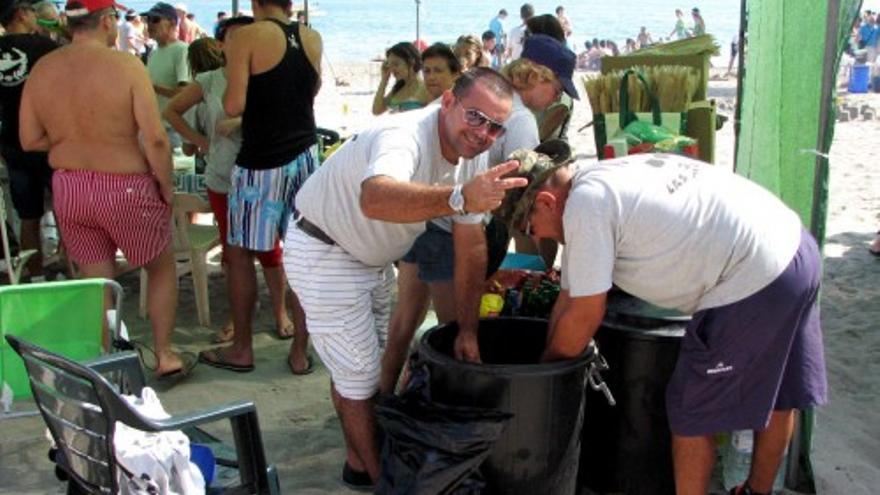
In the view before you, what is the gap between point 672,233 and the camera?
2.55 meters

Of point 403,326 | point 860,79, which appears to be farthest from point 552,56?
point 860,79

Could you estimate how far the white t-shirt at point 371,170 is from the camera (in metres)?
2.71

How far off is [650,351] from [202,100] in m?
2.77

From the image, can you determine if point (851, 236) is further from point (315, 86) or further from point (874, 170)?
point (315, 86)

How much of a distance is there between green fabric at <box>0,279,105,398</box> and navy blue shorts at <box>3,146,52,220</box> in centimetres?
256

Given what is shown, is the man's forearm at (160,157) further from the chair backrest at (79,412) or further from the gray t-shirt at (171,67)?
the gray t-shirt at (171,67)

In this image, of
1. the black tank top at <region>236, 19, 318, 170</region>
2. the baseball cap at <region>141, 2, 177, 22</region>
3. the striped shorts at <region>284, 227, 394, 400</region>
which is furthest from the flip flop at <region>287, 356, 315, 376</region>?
the baseball cap at <region>141, 2, 177, 22</region>

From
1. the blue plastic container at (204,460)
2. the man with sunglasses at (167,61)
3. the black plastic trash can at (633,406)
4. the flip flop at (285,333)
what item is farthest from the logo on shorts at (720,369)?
the man with sunglasses at (167,61)

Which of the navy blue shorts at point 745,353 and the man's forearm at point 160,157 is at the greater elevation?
the man's forearm at point 160,157

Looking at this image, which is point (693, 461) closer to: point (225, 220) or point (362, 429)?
point (362, 429)

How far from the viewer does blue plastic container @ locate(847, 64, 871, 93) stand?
57.0ft

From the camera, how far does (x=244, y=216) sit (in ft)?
13.9

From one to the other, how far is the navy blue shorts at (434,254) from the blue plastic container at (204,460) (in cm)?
116

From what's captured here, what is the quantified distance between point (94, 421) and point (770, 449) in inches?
82.0
